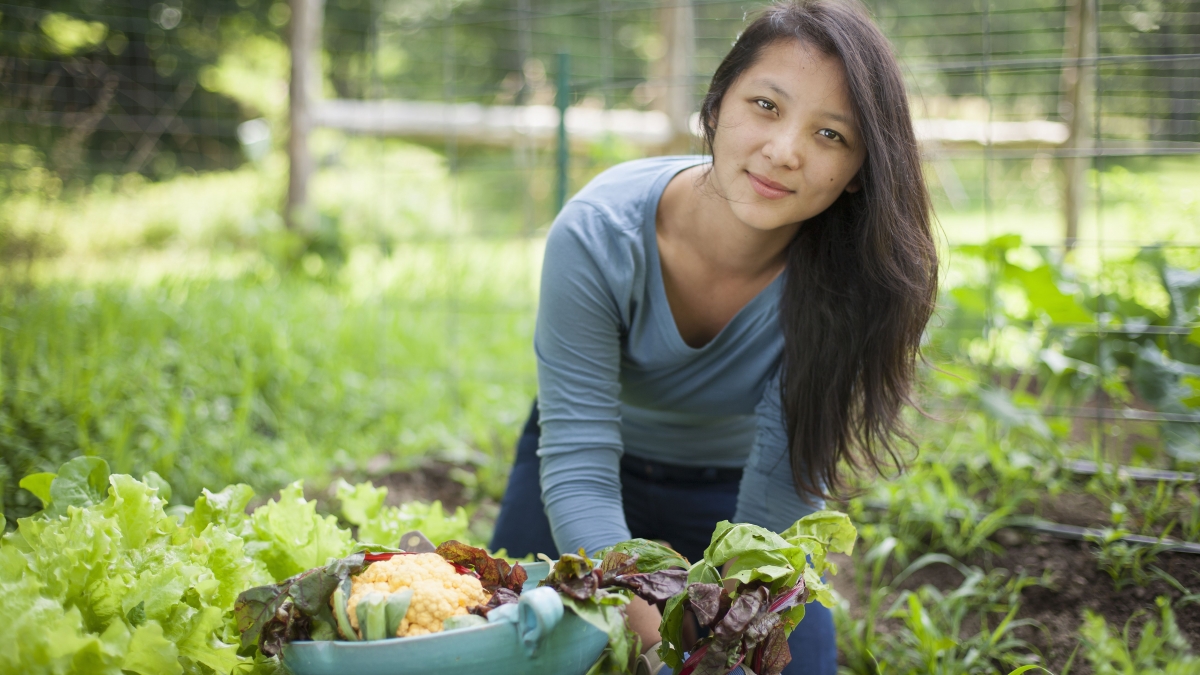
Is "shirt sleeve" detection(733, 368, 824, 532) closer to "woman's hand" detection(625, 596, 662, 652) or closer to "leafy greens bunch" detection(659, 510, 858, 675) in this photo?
"woman's hand" detection(625, 596, 662, 652)

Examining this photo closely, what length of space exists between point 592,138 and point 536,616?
4.55m

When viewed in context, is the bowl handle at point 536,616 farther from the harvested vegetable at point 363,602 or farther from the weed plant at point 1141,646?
the weed plant at point 1141,646

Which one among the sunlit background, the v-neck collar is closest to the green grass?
the sunlit background

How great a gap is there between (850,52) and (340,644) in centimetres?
99

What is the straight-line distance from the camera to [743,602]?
91 centimetres

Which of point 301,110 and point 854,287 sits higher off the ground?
point 301,110

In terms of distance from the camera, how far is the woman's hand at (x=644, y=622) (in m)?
1.16

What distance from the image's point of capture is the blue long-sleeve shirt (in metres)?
1.39

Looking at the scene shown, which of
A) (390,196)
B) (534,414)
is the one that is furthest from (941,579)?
(390,196)

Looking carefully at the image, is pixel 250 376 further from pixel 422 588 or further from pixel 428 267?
pixel 422 588

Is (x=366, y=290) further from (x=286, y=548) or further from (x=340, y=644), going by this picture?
(x=340, y=644)

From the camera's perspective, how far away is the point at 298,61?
4.61 metres

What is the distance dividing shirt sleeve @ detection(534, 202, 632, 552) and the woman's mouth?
0.90 ft

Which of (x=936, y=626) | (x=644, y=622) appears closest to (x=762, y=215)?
(x=644, y=622)
